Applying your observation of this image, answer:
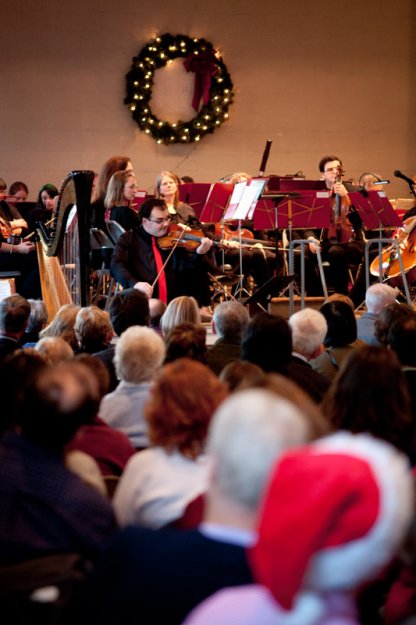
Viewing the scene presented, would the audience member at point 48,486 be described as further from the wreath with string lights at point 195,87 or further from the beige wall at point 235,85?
the wreath with string lights at point 195,87

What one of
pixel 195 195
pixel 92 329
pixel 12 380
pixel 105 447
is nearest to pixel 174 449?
pixel 105 447

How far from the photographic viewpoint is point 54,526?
1920mm

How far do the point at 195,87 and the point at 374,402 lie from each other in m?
8.92

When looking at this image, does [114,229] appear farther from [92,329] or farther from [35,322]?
[92,329]

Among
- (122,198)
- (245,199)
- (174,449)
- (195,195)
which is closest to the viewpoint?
(174,449)

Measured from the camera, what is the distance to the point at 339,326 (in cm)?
429

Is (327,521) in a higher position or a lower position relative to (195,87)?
lower

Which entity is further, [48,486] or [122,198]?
[122,198]

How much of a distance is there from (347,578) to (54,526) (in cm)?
75

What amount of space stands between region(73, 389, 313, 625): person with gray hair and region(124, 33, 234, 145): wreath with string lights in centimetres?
956

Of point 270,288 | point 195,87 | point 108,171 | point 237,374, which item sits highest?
point 195,87

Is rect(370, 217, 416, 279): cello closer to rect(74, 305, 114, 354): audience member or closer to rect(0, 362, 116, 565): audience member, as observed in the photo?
rect(74, 305, 114, 354): audience member

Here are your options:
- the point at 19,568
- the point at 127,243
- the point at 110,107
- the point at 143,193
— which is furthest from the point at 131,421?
the point at 110,107

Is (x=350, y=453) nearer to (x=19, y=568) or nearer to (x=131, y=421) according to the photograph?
(x=19, y=568)
